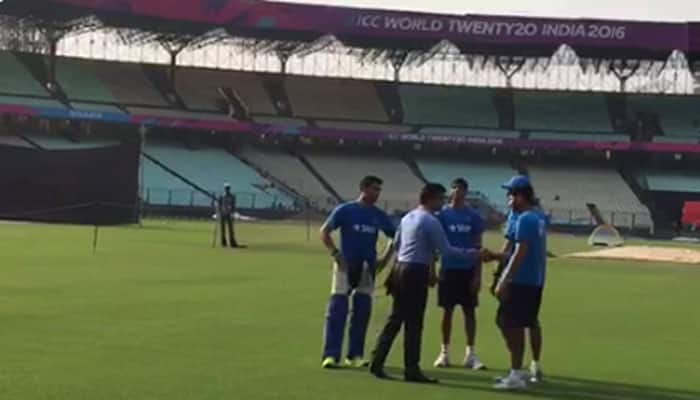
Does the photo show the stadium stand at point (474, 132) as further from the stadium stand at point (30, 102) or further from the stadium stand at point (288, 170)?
the stadium stand at point (30, 102)

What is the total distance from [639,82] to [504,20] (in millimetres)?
10653

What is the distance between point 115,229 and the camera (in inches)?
1800

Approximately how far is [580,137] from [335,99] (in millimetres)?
16462

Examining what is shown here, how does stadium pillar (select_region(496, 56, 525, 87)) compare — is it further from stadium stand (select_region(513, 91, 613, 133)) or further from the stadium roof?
stadium stand (select_region(513, 91, 613, 133))

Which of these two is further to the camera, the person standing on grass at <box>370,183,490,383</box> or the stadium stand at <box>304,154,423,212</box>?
the stadium stand at <box>304,154,423,212</box>

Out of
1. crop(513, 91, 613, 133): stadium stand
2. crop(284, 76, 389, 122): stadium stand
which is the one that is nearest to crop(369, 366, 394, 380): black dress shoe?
crop(513, 91, 613, 133): stadium stand

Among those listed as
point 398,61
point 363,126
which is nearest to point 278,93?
point 363,126

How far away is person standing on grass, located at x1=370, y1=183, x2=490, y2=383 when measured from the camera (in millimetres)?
11312

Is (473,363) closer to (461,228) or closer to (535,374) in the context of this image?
(535,374)

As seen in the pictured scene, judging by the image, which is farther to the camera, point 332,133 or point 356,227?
point 332,133

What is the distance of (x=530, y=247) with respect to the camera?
11.0 metres

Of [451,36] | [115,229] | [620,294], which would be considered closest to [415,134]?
[451,36]

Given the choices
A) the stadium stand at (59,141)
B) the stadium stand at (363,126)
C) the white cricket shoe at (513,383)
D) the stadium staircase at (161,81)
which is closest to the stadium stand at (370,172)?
the stadium stand at (363,126)

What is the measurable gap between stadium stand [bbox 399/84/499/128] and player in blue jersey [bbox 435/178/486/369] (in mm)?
68981
